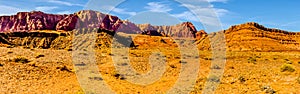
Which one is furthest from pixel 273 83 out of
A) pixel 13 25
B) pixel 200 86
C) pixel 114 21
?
pixel 13 25

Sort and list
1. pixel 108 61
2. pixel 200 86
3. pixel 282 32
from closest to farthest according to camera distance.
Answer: pixel 200 86, pixel 108 61, pixel 282 32

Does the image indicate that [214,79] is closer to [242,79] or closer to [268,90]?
[242,79]

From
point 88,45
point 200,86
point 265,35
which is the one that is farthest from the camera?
point 265,35

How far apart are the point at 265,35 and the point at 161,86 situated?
81.2 metres

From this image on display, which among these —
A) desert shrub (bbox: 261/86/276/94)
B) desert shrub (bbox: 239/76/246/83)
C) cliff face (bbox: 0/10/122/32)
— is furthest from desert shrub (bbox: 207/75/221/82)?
cliff face (bbox: 0/10/122/32)

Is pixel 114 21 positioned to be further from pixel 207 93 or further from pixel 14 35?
pixel 207 93

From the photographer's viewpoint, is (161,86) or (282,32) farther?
(282,32)

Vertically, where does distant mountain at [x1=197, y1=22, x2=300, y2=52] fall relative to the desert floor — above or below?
above

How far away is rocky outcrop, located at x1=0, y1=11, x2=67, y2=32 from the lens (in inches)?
5404

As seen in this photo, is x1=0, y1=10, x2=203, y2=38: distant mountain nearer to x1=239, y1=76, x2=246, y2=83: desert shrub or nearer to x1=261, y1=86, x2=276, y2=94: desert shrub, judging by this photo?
x1=239, y1=76, x2=246, y2=83: desert shrub

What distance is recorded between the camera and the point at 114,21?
145 m

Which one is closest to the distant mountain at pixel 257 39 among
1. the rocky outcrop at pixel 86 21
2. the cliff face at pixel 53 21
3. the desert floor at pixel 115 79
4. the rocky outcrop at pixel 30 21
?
the rocky outcrop at pixel 86 21

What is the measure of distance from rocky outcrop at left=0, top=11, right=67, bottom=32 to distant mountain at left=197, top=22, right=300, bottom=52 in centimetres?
6755

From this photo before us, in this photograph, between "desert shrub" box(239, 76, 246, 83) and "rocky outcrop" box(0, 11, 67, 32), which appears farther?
"rocky outcrop" box(0, 11, 67, 32)
